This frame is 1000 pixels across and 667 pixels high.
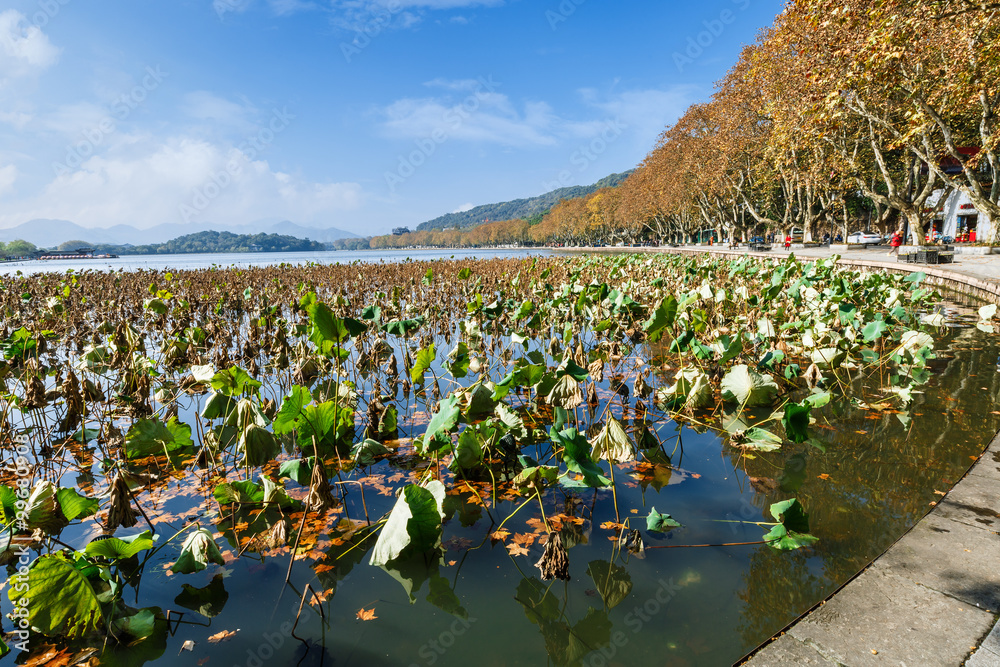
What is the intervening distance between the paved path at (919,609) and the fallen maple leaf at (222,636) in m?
2.21

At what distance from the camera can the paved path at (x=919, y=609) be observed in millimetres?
1841

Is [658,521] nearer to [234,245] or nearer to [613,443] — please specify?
[613,443]

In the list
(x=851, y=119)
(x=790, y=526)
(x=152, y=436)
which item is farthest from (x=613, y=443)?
(x=851, y=119)

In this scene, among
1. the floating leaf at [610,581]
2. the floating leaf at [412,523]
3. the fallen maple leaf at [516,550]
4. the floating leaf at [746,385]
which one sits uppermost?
the floating leaf at [746,385]

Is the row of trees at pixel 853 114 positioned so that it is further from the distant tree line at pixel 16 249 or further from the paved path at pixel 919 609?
the distant tree line at pixel 16 249

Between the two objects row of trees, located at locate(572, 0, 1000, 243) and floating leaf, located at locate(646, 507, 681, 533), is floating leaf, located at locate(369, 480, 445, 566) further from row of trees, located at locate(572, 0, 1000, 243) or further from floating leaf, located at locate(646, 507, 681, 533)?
row of trees, located at locate(572, 0, 1000, 243)

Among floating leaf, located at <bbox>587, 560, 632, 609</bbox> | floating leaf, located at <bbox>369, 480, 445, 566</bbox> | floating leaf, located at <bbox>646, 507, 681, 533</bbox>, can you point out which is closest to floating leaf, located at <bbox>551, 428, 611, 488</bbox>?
floating leaf, located at <bbox>646, 507, 681, 533</bbox>

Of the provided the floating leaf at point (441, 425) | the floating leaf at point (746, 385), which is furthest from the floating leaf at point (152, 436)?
the floating leaf at point (746, 385)

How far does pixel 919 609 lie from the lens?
2.04 m

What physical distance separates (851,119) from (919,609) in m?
24.7

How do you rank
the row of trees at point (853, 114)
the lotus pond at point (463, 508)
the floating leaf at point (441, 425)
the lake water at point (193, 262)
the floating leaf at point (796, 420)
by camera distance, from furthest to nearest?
1. the lake water at point (193, 262)
2. the row of trees at point (853, 114)
3. the floating leaf at point (796, 420)
4. the floating leaf at point (441, 425)
5. the lotus pond at point (463, 508)

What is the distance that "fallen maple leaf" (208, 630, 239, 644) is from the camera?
2.26 meters

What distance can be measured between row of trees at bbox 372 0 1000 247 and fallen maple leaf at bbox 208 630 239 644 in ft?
38.5

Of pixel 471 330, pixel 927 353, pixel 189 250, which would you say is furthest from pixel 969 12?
pixel 189 250
